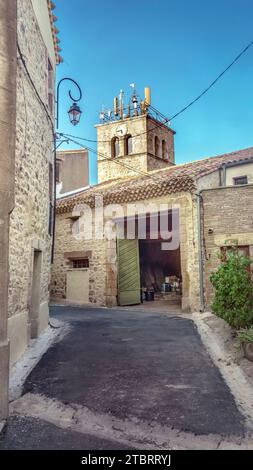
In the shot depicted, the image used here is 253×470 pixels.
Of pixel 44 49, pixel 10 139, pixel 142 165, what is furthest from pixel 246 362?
pixel 142 165

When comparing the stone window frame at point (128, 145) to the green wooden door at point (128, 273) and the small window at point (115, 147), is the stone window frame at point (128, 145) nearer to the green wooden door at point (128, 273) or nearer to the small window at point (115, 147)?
the small window at point (115, 147)

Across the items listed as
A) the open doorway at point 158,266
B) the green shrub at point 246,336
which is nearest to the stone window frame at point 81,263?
the open doorway at point 158,266

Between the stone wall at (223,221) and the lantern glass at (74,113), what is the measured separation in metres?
4.96

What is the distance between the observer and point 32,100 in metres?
7.77

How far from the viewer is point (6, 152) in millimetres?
4664

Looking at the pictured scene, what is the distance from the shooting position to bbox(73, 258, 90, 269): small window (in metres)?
15.8

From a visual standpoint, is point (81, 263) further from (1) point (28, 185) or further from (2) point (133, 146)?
(2) point (133, 146)

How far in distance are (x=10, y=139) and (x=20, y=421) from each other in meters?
3.45

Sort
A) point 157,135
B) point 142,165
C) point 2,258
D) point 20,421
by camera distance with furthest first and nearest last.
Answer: point 157,135, point 142,165, point 2,258, point 20,421

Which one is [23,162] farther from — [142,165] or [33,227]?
[142,165]

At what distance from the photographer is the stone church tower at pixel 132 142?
1036 inches

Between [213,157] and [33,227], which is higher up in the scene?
[213,157]

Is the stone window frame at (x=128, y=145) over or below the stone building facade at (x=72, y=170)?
over

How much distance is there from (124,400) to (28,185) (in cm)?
471
